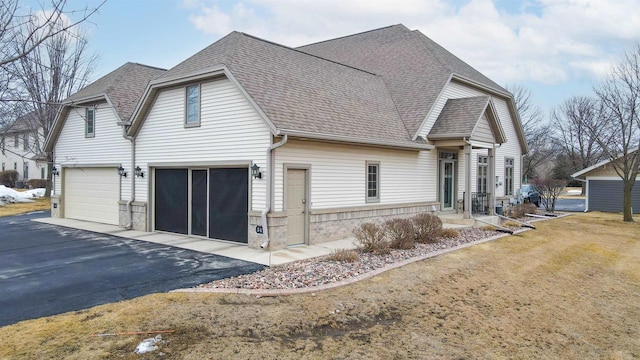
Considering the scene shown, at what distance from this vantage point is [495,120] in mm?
17125

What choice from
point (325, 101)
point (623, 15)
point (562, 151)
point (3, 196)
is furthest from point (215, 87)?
point (562, 151)

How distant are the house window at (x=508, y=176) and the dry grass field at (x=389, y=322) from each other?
1305 centimetres

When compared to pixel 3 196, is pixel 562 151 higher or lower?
higher

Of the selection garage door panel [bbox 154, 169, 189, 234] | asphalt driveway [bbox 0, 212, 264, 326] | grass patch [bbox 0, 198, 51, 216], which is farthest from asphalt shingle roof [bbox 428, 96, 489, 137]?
grass patch [bbox 0, 198, 51, 216]

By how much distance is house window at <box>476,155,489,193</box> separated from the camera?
1939 centimetres

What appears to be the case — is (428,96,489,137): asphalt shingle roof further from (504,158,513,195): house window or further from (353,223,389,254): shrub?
(353,223,389,254): shrub

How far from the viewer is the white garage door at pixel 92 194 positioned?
16250 mm

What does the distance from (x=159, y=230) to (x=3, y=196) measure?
1752cm

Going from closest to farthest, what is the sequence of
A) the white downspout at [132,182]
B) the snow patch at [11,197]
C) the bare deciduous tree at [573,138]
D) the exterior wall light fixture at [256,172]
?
the exterior wall light fixture at [256,172] < the white downspout at [132,182] < the snow patch at [11,197] < the bare deciduous tree at [573,138]

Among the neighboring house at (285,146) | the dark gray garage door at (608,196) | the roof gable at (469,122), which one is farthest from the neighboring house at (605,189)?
the roof gable at (469,122)

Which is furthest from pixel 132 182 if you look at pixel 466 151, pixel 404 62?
pixel 404 62

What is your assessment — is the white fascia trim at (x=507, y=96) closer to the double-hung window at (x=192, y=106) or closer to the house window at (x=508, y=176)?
the house window at (x=508, y=176)

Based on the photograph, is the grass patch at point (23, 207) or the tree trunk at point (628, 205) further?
the grass patch at point (23, 207)

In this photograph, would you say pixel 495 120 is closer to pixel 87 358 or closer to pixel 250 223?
pixel 250 223
